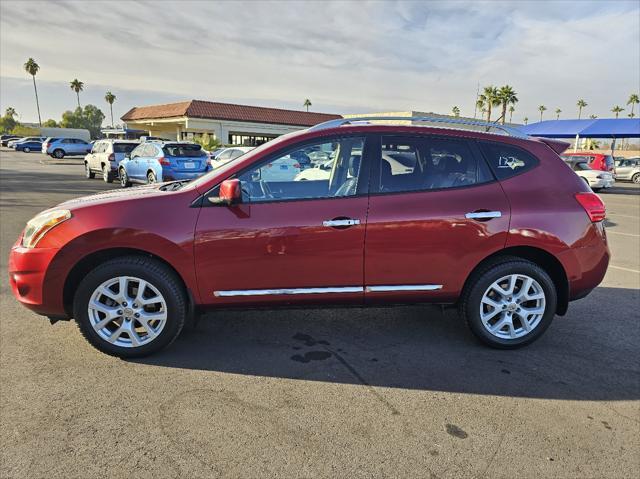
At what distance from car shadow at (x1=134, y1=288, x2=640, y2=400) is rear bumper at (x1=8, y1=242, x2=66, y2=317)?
2.65 ft

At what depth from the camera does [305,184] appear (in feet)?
11.5

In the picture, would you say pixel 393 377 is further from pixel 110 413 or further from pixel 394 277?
pixel 110 413

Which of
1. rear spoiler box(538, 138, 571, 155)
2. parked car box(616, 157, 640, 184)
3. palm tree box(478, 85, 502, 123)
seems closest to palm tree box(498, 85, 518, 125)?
palm tree box(478, 85, 502, 123)

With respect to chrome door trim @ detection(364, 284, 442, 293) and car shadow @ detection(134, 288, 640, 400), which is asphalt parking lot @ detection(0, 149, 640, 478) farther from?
chrome door trim @ detection(364, 284, 442, 293)

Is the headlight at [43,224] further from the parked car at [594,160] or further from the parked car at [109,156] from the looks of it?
the parked car at [594,160]

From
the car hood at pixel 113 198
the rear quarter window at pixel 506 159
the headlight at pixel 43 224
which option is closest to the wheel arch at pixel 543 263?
the rear quarter window at pixel 506 159

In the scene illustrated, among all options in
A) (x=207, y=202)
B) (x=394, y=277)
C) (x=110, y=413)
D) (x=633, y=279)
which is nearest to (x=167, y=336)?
(x=110, y=413)

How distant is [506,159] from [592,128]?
3294cm

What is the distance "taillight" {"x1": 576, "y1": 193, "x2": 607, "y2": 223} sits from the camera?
3.66 metres

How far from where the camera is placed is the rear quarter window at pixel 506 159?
3.68m

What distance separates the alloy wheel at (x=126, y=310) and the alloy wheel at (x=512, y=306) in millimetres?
2613

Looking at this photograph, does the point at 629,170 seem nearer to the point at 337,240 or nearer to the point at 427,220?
the point at 427,220

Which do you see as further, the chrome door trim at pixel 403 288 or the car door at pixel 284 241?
the chrome door trim at pixel 403 288

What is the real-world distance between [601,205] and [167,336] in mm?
3708
